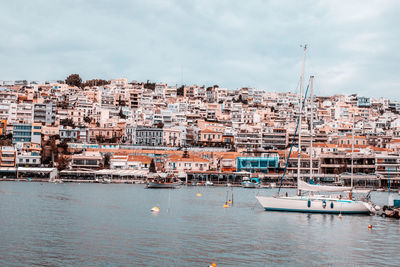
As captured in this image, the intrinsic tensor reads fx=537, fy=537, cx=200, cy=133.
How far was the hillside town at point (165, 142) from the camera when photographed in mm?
115062

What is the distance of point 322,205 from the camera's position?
4681 cm

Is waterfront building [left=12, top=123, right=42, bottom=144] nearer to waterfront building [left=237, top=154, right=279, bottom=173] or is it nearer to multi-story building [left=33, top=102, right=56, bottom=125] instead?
multi-story building [left=33, top=102, right=56, bottom=125]

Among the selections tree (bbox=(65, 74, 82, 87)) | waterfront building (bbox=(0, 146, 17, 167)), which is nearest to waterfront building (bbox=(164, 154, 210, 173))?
waterfront building (bbox=(0, 146, 17, 167))

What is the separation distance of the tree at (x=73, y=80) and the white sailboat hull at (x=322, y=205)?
157m

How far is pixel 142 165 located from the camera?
4599 inches

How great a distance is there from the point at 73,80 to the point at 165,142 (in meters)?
75.5

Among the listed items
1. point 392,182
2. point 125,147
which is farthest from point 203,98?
point 392,182

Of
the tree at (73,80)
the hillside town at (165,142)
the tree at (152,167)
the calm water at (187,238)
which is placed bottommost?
the calm water at (187,238)

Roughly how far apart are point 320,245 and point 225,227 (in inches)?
323

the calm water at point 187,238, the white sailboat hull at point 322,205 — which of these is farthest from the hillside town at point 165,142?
the calm water at point 187,238

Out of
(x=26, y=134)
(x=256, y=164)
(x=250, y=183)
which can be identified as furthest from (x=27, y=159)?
(x=256, y=164)

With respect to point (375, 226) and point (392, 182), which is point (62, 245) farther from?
point (392, 182)

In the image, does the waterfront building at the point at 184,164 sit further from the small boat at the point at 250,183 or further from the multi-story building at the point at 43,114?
the multi-story building at the point at 43,114

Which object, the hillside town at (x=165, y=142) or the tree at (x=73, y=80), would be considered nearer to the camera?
the hillside town at (x=165, y=142)
